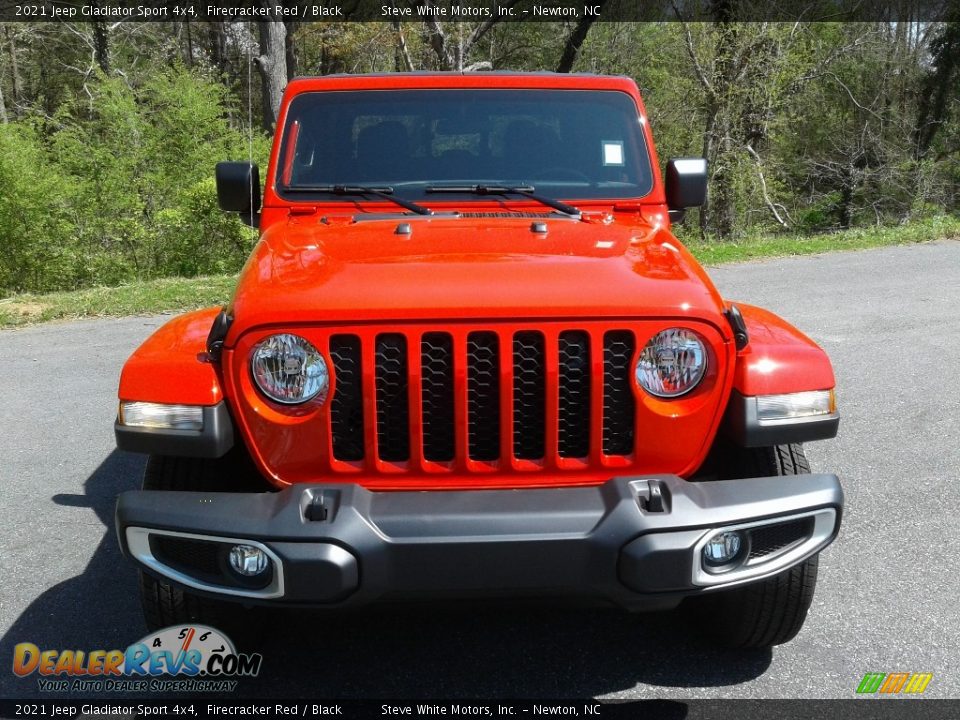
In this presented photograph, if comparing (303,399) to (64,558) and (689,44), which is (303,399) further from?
(689,44)

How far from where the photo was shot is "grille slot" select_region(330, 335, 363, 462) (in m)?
2.39

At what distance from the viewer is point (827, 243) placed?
12.3 m

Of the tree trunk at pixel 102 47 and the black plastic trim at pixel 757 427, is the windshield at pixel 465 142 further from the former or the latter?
the tree trunk at pixel 102 47

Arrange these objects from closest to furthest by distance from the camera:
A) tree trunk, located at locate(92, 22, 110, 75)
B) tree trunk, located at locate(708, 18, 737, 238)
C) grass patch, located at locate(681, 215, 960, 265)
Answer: grass patch, located at locate(681, 215, 960, 265) → tree trunk, located at locate(708, 18, 737, 238) → tree trunk, located at locate(92, 22, 110, 75)

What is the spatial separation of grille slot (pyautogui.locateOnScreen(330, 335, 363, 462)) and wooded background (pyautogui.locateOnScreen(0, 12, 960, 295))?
220cm

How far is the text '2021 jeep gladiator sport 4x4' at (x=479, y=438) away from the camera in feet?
7.30

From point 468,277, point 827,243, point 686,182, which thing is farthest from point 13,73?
point 468,277

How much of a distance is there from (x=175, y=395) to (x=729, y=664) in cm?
191

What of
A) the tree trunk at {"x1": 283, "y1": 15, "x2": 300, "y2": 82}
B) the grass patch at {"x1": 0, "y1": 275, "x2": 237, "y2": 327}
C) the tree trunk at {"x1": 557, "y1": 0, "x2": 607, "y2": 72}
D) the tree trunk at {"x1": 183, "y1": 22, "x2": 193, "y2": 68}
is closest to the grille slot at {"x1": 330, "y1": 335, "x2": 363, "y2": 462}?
the grass patch at {"x1": 0, "y1": 275, "x2": 237, "y2": 327}

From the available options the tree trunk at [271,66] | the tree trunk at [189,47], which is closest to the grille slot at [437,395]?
the tree trunk at [271,66]

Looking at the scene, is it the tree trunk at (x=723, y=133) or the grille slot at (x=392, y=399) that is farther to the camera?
the tree trunk at (x=723, y=133)

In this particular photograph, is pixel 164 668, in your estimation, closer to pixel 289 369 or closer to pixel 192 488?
pixel 192 488

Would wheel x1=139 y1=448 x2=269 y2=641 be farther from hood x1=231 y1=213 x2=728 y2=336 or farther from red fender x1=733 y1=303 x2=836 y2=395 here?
red fender x1=733 y1=303 x2=836 y2=395

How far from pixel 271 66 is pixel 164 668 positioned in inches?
588
